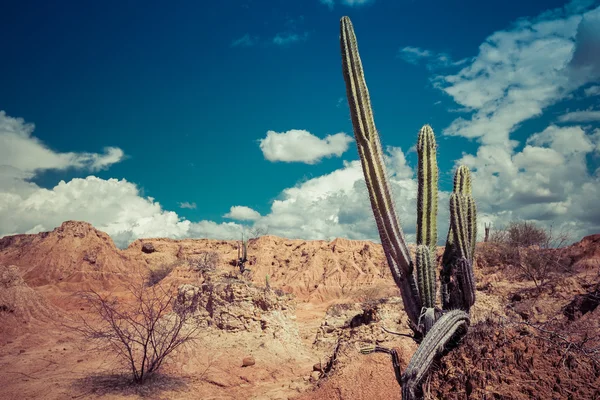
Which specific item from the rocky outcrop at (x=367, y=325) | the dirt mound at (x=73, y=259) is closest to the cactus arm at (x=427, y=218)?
the rocky outcrop at (x=367, y=325)

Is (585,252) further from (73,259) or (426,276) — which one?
(73,259)

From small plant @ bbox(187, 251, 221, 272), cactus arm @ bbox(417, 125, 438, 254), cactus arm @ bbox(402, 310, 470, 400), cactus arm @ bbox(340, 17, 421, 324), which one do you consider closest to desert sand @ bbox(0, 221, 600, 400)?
cactus arm @ bbox(402, 310, 470, 400)

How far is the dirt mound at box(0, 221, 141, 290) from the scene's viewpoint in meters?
28.1

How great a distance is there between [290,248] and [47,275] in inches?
776

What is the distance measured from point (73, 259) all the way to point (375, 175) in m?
30.8

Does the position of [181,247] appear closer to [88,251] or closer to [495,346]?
[88,251]

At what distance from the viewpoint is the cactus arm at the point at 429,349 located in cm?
380

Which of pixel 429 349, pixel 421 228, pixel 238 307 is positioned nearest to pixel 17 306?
pixel 238 307

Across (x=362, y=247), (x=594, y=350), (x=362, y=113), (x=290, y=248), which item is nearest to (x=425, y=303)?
(x=594, y=350)

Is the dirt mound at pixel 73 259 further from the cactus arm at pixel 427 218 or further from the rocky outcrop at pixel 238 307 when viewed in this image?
the cactus arm at pixel 427 218

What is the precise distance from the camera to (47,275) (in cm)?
2827

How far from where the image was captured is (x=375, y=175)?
559 cm

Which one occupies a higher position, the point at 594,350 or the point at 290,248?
the point at 290,248

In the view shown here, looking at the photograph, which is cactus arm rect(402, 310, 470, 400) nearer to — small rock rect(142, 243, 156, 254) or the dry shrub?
the dry shrub
